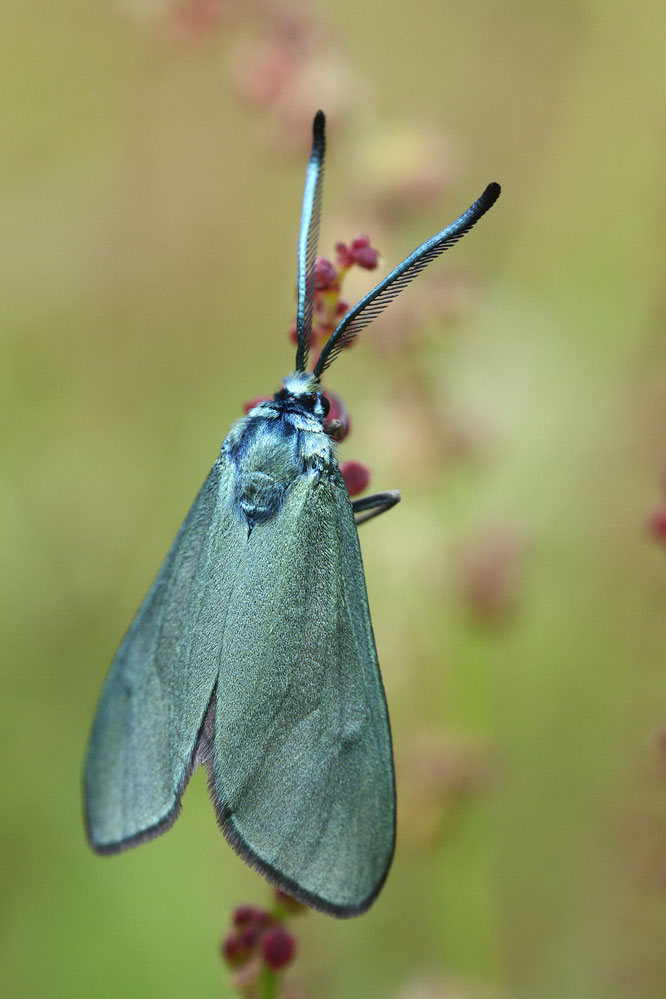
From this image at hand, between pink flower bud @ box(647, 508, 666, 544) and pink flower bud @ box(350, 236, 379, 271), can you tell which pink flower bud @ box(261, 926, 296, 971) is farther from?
pink flower bud @ box(350, 236, 379, 271)

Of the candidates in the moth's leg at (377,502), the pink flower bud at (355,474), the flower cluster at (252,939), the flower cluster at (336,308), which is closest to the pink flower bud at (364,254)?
the flower cluster at (336,308)

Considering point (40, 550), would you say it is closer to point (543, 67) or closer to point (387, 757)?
point (387, 757)

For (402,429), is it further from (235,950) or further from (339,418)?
(235,950)

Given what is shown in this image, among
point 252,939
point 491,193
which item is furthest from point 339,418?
point 252,939

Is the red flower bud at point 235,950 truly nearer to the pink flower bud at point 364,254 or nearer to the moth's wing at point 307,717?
the moth's wing at point 307,717

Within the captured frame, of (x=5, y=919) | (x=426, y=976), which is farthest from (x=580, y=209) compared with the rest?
(x=5, y=919)

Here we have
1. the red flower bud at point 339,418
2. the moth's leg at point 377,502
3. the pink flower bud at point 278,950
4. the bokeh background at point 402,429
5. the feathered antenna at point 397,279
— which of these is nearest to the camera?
the pink flower bud at point 278,950
